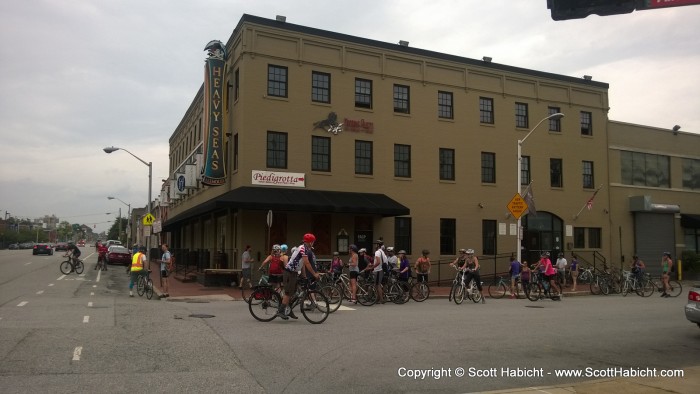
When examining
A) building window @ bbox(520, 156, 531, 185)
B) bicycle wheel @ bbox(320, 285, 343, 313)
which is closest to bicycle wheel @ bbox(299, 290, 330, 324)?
bicycle wheel @ bbox(320, 285, 343, 313)

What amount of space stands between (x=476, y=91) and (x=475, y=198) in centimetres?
559

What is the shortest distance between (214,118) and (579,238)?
68.1 ft

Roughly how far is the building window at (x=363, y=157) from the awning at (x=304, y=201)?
1.23 meters

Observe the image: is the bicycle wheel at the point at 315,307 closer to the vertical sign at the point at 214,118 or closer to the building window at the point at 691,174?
the vertical sign at the point at 214,118

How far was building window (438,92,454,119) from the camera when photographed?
92.5 ft

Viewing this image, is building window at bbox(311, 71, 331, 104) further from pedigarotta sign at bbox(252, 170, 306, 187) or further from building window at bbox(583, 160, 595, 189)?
building window at bbox(583, 160, 595, 189)

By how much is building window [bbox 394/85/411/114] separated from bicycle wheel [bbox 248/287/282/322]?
52.8 feet

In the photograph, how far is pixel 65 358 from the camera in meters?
8.26

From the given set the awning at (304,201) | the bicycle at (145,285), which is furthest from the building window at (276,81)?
the bicycle at (145,285)

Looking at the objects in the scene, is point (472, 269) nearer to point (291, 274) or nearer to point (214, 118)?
point (291, 274)

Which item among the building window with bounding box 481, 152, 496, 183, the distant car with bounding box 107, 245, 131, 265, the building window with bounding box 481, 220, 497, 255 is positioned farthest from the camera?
the distant car with bounding box 107, 245, 131, 265

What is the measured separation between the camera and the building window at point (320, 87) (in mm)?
25219

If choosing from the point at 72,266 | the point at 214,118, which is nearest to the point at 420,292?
the point at 214,118

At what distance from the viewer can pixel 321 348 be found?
9477mm
